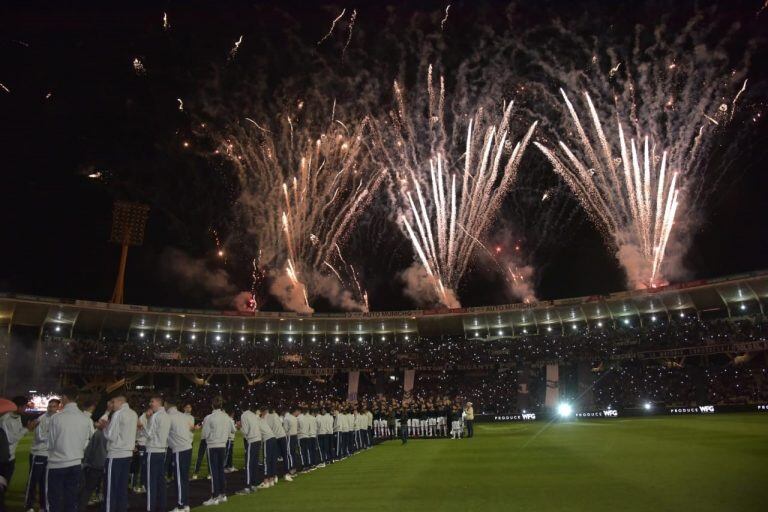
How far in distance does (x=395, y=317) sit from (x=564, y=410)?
1986cm

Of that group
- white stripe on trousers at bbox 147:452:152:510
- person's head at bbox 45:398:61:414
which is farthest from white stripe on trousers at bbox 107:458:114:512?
person's head at bbox 45:398:61:414

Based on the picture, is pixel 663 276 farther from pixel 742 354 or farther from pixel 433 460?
pixel 433 460

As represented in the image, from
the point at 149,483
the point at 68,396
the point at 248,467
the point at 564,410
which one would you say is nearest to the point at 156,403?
the point at 149,483

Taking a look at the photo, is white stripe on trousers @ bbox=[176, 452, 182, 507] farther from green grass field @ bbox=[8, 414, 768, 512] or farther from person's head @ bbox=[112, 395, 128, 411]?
person's head @ bbox=[112, 395, 128, 411]

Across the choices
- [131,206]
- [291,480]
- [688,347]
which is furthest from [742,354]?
[131,206]

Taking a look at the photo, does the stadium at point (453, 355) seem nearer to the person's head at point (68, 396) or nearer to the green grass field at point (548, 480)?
the green grass field at point (548, 480)

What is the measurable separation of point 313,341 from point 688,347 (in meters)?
36.7

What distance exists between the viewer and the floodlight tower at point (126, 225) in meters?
59.3

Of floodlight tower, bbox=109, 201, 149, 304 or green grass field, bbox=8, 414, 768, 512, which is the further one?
floodlight tower, bbox=109, 201, 149, 304

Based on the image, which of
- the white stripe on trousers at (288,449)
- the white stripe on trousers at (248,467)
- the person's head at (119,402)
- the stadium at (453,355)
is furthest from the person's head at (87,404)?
the stadium at (453,355)

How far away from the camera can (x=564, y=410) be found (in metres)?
49.4

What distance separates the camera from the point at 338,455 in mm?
21500

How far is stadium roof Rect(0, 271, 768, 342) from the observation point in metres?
52.7

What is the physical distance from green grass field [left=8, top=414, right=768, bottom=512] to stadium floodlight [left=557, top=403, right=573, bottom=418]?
27413 mm
